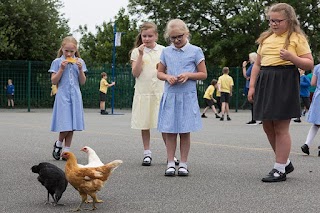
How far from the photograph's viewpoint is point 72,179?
570cm

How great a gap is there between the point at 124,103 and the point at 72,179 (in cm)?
2795

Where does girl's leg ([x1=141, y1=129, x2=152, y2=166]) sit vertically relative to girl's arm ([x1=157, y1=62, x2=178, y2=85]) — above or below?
below

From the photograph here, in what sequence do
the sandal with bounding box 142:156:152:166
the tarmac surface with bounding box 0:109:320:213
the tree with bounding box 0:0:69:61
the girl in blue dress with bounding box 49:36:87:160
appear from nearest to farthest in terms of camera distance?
the tarmac surface with bounding box 0:109:320:213 < the sandal with bounding box 142:156:152:166 < the girl in blue dress with bounding box 49:36:87:160 < the tree with bounding box 0:0:69:61

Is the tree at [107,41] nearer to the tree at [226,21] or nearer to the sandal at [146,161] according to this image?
the tree at [226,21]

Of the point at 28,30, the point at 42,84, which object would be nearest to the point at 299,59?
the point at 42,84

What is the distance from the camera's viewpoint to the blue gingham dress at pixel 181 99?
316 inches

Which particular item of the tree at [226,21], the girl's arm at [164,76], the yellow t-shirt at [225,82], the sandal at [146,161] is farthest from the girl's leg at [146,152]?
the tree at [226,21]

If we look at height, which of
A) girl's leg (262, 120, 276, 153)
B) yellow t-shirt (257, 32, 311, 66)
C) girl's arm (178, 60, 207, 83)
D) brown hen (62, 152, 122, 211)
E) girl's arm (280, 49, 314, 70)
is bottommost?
brown hen (62, 152, 122, 211)

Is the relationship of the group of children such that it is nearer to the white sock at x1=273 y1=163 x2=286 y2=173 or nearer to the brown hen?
the white sock at x1=273 y1=163 x2=286 y2=173

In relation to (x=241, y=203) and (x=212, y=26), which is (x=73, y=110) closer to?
(x=241, y=203)

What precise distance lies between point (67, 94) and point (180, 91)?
2186 millimetres

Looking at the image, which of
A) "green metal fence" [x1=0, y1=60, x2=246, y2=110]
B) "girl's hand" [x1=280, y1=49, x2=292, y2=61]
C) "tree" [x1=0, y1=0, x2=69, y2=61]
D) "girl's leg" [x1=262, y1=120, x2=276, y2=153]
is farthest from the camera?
"tree" [x1=0, y1=0, x2=69, y2=61]

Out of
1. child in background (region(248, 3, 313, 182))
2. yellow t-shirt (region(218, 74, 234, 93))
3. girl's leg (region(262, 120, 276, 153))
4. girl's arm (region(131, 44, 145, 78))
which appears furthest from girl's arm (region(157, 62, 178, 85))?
yellow t-shirt (region(218, 74, 234, 93))

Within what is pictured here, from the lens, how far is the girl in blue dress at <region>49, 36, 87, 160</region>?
952 cm
